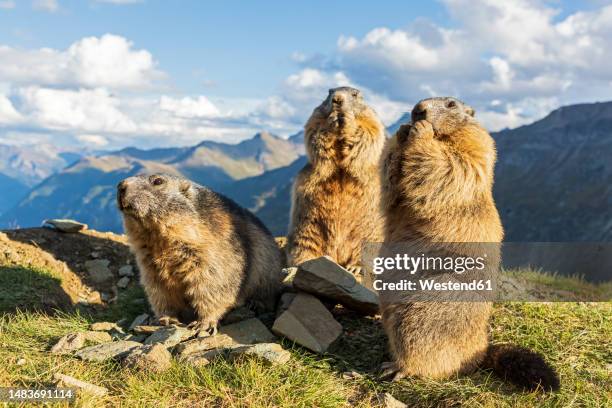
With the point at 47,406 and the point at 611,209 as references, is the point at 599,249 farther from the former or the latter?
the point at 611,209

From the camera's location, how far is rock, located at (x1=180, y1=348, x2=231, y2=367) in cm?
690

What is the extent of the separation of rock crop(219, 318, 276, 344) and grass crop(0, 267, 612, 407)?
634mm

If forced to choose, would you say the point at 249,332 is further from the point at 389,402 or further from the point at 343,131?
the point at 343,131

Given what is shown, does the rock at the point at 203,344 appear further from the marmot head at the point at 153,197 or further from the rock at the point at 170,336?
the marmot head at the point at 153,197

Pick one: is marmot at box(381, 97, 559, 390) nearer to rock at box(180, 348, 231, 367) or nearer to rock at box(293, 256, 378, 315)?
rock at box(293, 256, 378, 315)

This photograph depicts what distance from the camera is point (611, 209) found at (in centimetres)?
19300

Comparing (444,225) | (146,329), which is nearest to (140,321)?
(146,329)

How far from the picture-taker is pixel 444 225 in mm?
6914

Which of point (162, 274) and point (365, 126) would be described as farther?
point (365, 126)

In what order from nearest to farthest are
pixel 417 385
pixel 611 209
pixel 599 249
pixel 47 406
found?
pixel 47 406 < pixel 417 385 < pixel 599 249 < pixel 611 209

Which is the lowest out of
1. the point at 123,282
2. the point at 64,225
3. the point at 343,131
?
the point at 123,282

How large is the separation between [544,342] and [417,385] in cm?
237

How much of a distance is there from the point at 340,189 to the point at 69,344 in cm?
517

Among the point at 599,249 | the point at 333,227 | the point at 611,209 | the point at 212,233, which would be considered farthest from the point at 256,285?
the point at 611,209
